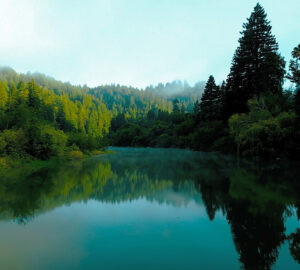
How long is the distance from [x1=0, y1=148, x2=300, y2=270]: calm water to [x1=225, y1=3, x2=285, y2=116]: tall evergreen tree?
2282 cm

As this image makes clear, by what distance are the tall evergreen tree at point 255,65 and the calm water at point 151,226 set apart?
74.9 ft

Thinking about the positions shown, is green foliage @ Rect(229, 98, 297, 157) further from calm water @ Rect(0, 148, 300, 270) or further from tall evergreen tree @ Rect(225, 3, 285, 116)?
calm water @ Rect(0, 148, 300, 270)

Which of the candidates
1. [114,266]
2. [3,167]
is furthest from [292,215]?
[3,167]

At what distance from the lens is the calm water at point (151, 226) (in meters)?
4.72

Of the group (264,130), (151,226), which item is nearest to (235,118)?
(264,130)

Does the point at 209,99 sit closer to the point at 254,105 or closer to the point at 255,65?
the point at 255,65

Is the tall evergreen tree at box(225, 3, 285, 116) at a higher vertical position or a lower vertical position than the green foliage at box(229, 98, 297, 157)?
higher

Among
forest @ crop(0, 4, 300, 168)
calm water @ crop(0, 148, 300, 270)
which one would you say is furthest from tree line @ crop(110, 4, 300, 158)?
calm water @ crop(0, 148, 300, 270)

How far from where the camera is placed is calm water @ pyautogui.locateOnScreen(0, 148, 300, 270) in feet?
15.5

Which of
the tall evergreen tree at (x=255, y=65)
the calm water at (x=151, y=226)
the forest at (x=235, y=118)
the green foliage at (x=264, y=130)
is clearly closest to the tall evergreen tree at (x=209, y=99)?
the forest at (x=235, y=118)

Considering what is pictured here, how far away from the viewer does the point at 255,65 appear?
109 ft

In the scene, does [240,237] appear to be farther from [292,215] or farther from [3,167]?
[3,167]

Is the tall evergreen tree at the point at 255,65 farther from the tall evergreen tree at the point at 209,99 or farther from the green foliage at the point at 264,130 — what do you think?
the tall evergreen tree at the point at 209,99

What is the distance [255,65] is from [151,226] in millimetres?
32566
